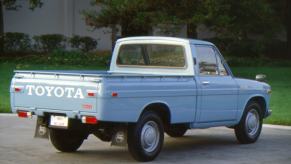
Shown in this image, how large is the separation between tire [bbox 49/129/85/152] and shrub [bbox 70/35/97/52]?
78.3 ft

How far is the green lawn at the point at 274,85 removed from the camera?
16.7 meters

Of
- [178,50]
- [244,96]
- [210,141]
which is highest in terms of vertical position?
[178,50]

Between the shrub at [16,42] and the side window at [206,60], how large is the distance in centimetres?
2338

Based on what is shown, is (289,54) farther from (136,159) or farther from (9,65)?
(136,159)

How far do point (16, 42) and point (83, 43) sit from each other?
316 cm

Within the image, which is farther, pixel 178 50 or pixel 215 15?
pixel 215 15

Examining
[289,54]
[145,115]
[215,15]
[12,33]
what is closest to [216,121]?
[145,115]

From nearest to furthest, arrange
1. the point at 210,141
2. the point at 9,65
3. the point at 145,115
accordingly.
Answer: the point at 145,115 → the point at 210,141 → the point at 9,65

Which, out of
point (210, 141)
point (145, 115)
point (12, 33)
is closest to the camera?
point (145, 115)

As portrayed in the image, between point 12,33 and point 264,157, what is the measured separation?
24949 millimetres

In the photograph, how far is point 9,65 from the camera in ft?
96.6

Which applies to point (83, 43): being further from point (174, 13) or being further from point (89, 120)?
point (89, 120)

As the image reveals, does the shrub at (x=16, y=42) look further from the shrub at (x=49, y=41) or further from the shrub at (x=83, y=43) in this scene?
the shrub at (x=83, y=43)

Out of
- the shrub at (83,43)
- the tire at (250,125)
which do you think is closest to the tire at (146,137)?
the tire at (250,125)
